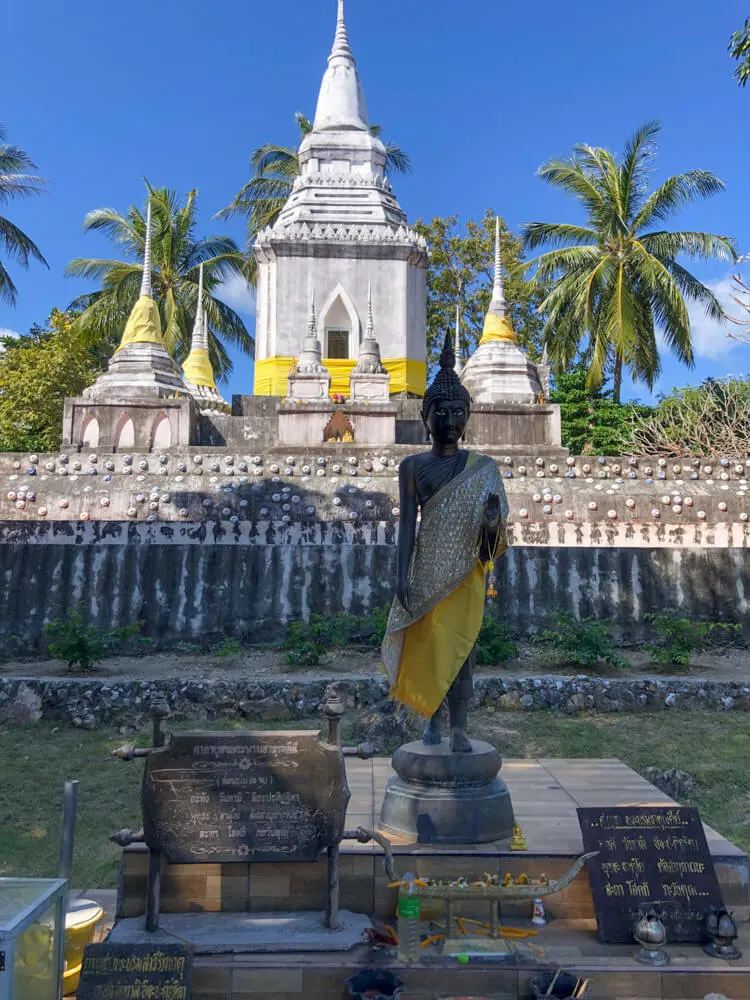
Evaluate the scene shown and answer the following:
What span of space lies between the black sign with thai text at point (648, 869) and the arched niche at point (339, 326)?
1965cm

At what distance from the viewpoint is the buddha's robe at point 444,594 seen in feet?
13.4

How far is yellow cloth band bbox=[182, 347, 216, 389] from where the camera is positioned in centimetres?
2378

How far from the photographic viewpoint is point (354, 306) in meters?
22.8

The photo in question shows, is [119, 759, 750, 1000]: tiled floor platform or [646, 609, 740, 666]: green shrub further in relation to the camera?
[646, 609, 740, 666]: green shrub

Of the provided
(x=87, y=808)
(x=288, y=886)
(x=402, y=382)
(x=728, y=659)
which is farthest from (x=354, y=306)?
(x=288, y=886)

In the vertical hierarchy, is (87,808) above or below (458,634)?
below

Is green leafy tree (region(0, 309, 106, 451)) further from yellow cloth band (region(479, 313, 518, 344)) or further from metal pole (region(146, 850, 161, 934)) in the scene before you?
metal pole (region(146, 850, 161, 934))

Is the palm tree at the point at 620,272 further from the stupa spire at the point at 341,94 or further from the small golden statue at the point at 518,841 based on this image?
the small golden statue at the point at 518,841

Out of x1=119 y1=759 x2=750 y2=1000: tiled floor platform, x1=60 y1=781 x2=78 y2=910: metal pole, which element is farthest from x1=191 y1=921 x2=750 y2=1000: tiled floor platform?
x1=60 y1=781 x2=78 y2=910: metal pole

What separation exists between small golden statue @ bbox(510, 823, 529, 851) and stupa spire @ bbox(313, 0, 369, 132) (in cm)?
2440

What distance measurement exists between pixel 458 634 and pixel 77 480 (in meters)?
11.1

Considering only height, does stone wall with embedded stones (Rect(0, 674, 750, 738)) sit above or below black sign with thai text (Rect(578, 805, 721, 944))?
above

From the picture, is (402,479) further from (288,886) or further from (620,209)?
(620,209)

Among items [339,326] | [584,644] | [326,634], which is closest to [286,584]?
[326,634]
